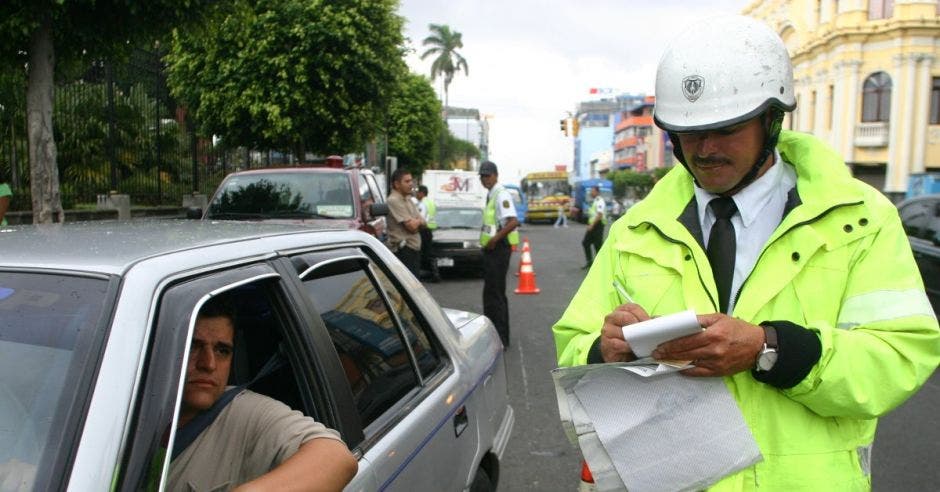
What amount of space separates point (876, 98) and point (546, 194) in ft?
58.2

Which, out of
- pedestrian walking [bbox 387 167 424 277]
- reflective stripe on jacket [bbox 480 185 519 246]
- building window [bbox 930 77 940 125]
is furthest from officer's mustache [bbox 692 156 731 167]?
building window [bbox 930 77 940 125]

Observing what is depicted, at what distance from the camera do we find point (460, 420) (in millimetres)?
2801

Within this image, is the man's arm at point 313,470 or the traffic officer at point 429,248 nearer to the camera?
the man's arm at point 313,470

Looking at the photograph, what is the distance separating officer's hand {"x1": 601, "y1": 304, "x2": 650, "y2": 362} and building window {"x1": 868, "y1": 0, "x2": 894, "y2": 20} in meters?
43.2

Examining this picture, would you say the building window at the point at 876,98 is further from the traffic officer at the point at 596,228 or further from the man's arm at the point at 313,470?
the man's arm at the point at 313,470

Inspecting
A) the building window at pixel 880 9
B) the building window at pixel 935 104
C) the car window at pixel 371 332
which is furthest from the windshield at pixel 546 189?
the car window at pixel 371 332

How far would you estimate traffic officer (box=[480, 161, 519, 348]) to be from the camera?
7492mm

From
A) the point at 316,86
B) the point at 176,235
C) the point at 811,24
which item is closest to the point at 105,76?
the point at 316,86

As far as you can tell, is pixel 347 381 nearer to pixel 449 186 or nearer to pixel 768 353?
pixel 768 353

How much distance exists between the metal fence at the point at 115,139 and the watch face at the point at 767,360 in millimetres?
8656

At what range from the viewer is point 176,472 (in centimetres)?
182

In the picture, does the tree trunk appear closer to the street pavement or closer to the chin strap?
the street pavement

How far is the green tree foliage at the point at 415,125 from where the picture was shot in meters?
41.0

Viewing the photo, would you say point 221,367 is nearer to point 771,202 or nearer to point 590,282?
point 590,282
